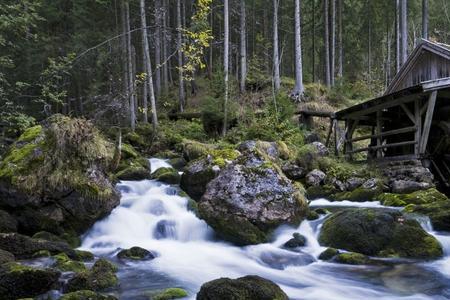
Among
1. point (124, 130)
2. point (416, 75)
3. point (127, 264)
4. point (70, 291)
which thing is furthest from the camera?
point (124, 130)

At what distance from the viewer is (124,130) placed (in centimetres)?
2270

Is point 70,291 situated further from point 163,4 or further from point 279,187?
point 163,4

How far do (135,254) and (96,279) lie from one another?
Result: 2.14m

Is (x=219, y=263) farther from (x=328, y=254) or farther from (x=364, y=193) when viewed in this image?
(x=364, y=193)

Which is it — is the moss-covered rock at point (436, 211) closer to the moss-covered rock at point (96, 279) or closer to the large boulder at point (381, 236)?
the large boulder at point (381, 236)

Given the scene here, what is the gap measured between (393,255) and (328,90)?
1938 centimetres

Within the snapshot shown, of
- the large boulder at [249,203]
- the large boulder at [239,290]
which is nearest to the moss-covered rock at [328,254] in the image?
the large boulder at [249,203]

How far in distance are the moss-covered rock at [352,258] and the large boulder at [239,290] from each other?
2.94m

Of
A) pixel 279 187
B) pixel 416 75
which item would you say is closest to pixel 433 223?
pixel 279 187

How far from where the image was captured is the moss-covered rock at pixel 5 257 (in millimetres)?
7308

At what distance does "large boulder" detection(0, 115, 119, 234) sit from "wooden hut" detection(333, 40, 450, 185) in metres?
9.77

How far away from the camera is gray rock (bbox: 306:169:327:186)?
15288 mm

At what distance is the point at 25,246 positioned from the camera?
8344mm

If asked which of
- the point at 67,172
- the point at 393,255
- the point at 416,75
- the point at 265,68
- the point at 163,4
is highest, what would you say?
the point at 163,4
